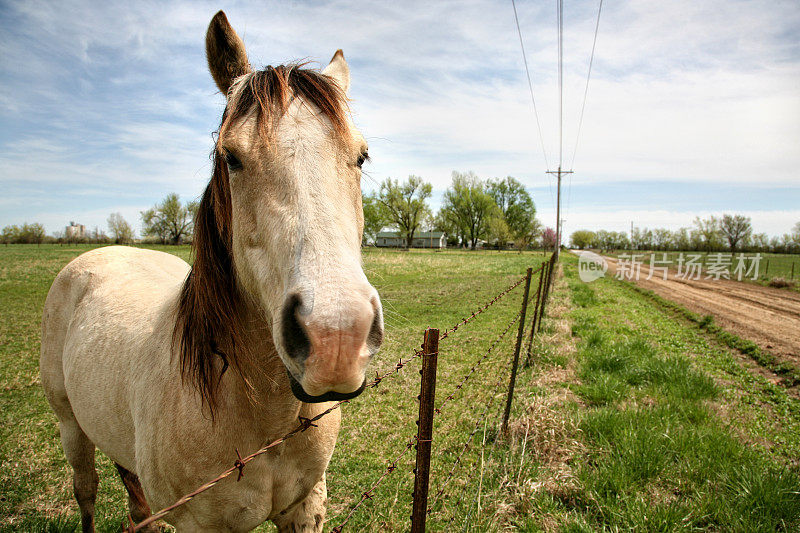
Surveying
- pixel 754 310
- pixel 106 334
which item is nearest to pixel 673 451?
pixel 106 334

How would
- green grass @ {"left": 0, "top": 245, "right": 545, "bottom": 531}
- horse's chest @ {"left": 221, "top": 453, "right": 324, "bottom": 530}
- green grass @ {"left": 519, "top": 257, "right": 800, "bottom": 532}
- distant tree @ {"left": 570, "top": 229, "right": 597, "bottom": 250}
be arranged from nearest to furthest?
horse's chest @ {"left": 221, "top": 453, "right": 324, "bottom": 530}
green grass @ {"left": 519, "top": 257, "right": 800, "bottom": 532}
green grass @ {"left": 0, "top": 245, "right": 545, "bottom": 531}
distant tree @ {"left": 570, "top": 229, "right": 597, "bottom": 250}

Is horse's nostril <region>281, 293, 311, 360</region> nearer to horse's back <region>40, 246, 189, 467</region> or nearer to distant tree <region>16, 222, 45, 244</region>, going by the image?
horse's back <region>40, 246, 189, 467</region>

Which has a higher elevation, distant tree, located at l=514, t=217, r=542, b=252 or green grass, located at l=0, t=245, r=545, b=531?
distant tree, located at l=514, t=217, r=542, b=252

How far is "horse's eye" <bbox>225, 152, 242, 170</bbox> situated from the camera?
130 cm

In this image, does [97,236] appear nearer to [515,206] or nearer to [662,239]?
[515,206]

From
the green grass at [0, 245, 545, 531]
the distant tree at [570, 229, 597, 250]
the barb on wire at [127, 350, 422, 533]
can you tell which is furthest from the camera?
the distant tree at [570, 229, 597, 250]

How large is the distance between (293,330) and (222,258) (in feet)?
2.50

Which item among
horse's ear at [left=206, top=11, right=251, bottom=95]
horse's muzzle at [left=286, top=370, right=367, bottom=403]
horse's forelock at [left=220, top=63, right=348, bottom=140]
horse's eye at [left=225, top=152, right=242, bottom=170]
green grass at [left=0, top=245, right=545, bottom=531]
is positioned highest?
horse's ear at [left=206, top=11, right=251, bottom=95]

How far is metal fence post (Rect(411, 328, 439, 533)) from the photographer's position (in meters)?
1.73

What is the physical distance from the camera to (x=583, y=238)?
128500 mm

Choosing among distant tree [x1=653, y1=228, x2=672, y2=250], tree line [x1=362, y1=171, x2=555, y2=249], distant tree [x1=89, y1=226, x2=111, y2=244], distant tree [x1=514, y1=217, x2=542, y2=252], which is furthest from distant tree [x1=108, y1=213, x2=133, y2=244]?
distant tree [x1=653, y1=228, x2=672, y2=250]

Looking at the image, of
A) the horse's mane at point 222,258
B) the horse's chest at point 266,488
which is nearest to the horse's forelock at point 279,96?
the horse's mane at point 222,258

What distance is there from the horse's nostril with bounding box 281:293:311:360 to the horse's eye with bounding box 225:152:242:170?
647 millimetres

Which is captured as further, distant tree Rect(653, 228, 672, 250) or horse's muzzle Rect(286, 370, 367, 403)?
distant tree Rect(653, 228, 672, 250)
